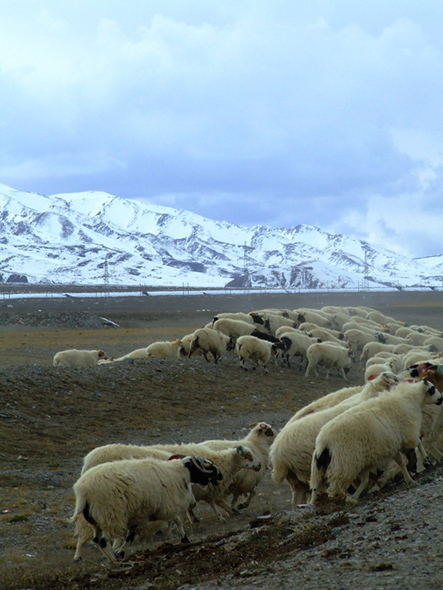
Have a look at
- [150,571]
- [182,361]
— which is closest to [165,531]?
[150,571]

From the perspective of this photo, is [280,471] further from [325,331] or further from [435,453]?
[325,331]

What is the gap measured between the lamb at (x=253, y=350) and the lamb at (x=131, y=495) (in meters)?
13.9

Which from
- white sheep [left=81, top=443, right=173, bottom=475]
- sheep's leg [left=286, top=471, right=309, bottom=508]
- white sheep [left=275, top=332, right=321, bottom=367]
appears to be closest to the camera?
white sheep [left=81, top=443, right=173, bottom=475]

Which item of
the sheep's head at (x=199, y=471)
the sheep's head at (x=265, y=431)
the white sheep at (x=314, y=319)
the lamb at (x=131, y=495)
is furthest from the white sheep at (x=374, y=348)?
the lamb at (x=131, y=495)

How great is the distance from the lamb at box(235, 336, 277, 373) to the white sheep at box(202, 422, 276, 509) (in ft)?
36.6

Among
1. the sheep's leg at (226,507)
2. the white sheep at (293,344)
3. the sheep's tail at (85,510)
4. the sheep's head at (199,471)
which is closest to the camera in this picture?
the sheep's tail at (85,510)

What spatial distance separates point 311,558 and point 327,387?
16.9 meters

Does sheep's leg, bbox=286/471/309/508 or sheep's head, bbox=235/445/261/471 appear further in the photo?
sheep's head, bbox=235/445/261/471

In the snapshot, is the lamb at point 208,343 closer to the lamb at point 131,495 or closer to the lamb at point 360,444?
the lamb at point 360,444

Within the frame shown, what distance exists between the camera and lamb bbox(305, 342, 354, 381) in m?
23.8

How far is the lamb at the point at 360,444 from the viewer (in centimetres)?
903

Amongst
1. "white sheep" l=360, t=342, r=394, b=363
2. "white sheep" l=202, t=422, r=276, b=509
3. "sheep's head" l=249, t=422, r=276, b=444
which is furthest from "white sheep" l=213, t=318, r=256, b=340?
"sheep's head" l=249, t=422, r=276, b=444

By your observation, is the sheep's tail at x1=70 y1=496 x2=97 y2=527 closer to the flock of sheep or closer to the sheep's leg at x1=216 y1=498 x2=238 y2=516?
the flock of sheep

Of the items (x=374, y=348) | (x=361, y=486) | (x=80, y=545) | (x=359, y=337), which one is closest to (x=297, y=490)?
(x=361, y=486)
